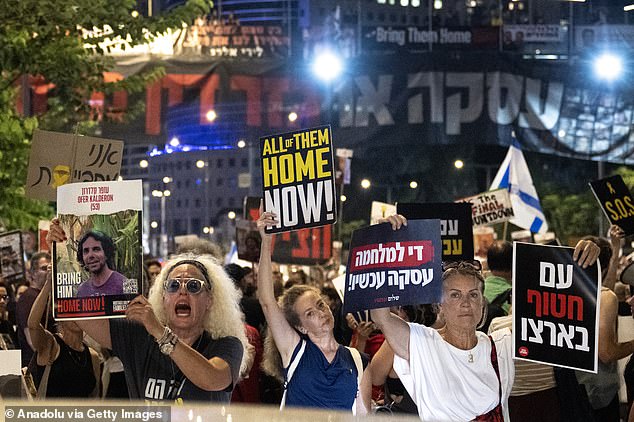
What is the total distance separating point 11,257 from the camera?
1223 cm

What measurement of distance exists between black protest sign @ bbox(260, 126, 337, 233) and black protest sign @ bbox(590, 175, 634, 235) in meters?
3.93

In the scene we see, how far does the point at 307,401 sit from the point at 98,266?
1282 millimetres

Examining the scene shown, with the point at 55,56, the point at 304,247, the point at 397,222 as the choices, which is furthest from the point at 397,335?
the point at 304,247

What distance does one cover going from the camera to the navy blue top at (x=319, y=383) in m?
6.73

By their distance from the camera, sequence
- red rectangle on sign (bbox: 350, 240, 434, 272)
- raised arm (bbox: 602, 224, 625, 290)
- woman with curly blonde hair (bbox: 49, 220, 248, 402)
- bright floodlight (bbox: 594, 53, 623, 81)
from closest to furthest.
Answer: woman with curly blonde hair (bbox: 49, 220, 248, 402), red rectangle on sign (bbox: 350, 240, 434, 272), raised arm (bbox: 602, 224, 625, 290), bright floodlight (bbox: 594, 53, 623, 81)

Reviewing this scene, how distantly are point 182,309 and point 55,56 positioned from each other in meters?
7.89

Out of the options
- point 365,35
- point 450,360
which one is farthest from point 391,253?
point 365,35

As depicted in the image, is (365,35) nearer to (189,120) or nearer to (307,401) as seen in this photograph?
(189,120)

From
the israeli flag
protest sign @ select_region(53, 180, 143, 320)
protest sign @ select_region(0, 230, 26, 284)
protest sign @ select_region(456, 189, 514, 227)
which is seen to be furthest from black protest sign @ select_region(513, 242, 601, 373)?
the israeli flag

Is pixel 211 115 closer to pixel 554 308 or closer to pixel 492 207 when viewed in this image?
pixel 492 207

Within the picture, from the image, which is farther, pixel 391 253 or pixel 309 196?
pixel 309 196

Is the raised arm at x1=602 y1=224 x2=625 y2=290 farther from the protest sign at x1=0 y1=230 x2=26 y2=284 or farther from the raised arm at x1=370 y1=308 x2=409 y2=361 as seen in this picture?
the protest sign at x1=0 y1=230 x2=26 y2=284

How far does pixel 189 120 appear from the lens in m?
26.1

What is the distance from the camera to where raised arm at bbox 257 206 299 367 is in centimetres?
664
